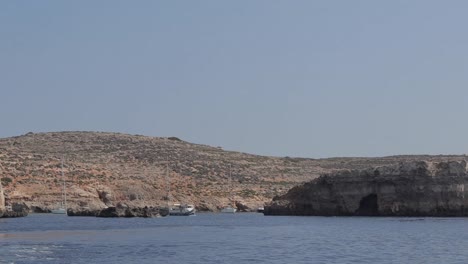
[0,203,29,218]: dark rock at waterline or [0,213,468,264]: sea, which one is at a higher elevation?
[0,203,29,218]: dark rock at waterline

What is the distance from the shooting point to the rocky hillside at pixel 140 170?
4966 inches

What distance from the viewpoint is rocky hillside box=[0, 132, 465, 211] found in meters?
126

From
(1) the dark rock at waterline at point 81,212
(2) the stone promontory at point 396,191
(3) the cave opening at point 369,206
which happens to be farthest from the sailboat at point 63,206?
(3) the cave opening at point 369,206

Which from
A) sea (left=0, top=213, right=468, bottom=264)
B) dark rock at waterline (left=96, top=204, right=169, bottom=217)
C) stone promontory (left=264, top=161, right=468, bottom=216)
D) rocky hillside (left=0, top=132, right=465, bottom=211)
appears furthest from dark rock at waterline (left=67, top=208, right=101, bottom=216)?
sea (left=0, top=213, right=468, bottom=264)

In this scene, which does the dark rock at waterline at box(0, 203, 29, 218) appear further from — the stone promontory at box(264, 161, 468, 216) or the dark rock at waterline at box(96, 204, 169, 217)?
the stone promontory at box(264, 161, 468, 216)

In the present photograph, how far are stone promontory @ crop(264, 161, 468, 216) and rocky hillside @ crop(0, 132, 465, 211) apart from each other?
39482mm

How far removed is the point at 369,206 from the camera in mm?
87500

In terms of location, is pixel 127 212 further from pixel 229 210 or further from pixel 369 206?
pixel 229 210

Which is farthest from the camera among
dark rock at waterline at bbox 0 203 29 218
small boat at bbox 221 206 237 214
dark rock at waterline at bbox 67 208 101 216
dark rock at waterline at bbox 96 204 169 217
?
small boat at bbox 221 206 237 214

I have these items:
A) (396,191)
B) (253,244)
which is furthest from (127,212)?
(253,244)

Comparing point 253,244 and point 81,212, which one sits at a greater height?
point 81,212

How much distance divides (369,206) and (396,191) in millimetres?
7942

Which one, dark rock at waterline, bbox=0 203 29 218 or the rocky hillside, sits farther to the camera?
the rocky hillside

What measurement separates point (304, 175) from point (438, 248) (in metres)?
113
